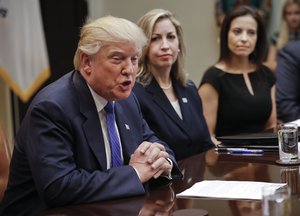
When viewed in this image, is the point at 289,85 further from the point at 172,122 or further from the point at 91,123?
the point at 91,123

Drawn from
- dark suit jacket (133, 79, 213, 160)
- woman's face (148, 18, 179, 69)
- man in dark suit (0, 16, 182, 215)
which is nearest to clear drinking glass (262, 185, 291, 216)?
man in dark suit (0, 16, 182, 215)

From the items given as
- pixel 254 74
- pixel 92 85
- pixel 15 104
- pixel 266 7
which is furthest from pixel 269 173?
pixel 266 7

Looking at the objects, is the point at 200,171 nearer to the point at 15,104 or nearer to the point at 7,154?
the point at 7,154

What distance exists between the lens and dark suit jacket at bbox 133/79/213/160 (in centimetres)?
269

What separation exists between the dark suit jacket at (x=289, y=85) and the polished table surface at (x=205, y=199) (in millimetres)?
1445

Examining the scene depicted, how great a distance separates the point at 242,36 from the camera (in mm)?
3551

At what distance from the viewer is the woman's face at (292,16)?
551cm

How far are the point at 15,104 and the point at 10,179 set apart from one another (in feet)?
10.1

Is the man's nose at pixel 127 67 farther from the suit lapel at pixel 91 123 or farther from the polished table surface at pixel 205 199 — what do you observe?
the polished table surface at pixel 205 199

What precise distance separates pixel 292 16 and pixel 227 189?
421cm

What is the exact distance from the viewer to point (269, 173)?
6.21ft

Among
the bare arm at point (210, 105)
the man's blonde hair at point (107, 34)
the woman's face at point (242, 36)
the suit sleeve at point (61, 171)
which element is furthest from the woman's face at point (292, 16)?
the suit sleeve at point (61, 171)

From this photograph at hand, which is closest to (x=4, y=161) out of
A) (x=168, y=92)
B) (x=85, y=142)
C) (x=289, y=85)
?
(x=85, y=142)

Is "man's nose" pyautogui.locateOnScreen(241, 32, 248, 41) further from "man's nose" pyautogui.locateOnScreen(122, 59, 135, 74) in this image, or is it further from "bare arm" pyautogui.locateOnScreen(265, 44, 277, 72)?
"bare arm" pyautogui.locateOnScreen(265, 44, 277, 72)
